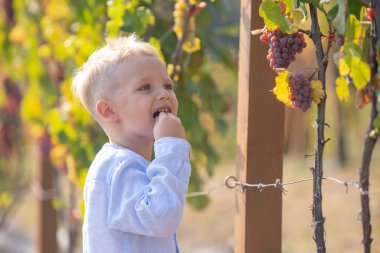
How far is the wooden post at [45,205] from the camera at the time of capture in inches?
201

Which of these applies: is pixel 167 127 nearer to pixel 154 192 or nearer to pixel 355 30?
pixel 154 192

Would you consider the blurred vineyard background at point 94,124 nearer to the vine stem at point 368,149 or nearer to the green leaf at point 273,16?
the green leaf at point 273,16

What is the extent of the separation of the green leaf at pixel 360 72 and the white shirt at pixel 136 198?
1.55 feet

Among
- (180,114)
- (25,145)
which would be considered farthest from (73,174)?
(25,145)

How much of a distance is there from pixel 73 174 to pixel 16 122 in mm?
2558

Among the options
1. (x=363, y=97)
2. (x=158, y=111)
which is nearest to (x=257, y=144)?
(x=158, y=111)

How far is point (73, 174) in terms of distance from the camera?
4.05m

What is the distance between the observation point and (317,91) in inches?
75.3

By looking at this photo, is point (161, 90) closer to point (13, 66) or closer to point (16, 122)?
point (13, 66)

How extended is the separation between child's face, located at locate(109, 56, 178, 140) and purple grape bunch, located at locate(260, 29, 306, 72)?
323 mm

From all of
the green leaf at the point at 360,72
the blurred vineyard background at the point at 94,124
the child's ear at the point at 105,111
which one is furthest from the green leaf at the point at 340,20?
the blurred vineyard background at the point at 94,124

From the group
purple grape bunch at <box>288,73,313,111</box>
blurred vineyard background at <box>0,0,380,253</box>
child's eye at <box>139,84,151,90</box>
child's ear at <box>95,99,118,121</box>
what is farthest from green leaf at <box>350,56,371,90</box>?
blurred vineyard background at <box>0,0,380,253</box>

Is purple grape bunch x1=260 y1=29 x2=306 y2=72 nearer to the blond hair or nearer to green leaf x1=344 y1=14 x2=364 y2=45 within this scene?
green leaf x1=344 y1=14 x2=364 y2=45

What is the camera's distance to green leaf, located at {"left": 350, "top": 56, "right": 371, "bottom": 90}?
1.81 m
